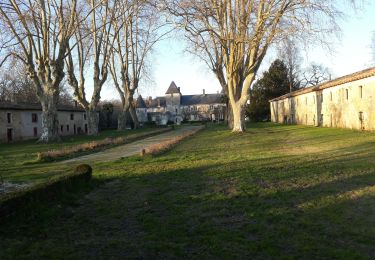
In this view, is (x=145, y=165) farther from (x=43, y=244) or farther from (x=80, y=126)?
(x=80, y=126)

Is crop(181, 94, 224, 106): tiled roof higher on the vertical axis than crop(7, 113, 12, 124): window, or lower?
higher

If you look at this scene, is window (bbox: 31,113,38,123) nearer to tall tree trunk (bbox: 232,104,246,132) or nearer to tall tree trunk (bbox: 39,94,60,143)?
tall tree trunk (bbox: 39,94,60,143)

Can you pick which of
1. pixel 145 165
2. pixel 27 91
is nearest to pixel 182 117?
pixel 27 91

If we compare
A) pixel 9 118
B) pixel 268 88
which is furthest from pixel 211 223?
pixel 268 88

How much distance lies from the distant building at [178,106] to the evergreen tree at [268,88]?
38.7 metres

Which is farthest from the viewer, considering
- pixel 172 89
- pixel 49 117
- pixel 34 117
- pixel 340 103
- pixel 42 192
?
pixel 172 89

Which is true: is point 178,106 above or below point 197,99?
below

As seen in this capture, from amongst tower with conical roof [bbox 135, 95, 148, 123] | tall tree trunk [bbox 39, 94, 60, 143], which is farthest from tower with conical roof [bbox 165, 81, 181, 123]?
tall tree trunk [bbox 39, 94, 60, 143]

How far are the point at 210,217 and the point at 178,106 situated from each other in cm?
10940

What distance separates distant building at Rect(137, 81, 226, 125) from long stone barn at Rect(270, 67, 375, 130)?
57.2 metres

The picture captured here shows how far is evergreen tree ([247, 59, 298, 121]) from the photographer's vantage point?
66.8 m

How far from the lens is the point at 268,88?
6731 cm

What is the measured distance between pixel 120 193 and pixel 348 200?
468cm

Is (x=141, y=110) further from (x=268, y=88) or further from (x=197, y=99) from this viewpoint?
(x=268, y=88)
